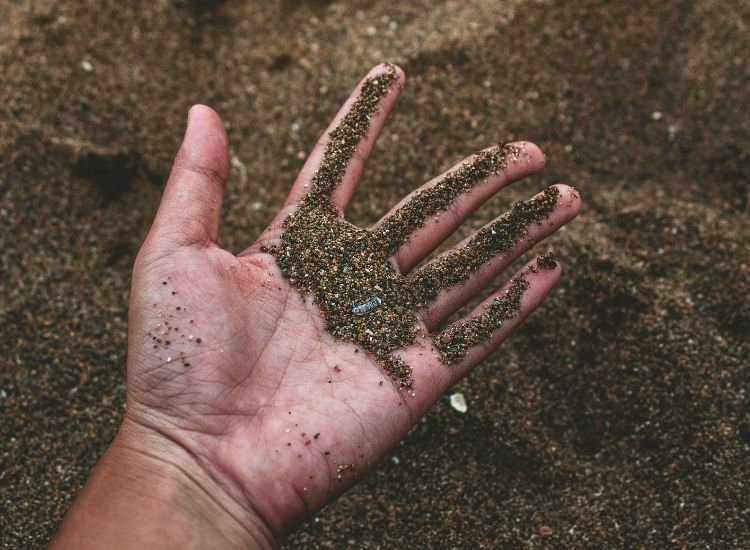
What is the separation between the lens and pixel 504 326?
2.00 meters

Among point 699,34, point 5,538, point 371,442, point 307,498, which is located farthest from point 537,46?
point 5,538

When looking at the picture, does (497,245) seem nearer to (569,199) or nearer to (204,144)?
(569,199)

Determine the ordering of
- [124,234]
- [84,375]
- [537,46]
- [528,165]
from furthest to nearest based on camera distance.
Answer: [537,46]
[124,234]
[84,375]
[528,165]

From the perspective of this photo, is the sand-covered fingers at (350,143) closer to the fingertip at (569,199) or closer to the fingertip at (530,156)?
the fingertip at (530,156)

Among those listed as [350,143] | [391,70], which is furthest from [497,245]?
[391,70]

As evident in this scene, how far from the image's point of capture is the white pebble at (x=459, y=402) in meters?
2.31

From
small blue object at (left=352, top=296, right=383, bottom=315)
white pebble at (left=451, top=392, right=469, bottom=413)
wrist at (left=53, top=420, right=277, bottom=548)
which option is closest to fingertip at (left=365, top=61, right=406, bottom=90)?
small blue object at (left=352, top=296, right=383, bottom=315)

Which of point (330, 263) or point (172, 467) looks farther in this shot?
point (330, 263)

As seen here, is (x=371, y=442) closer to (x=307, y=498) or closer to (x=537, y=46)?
(x=307, y=498)

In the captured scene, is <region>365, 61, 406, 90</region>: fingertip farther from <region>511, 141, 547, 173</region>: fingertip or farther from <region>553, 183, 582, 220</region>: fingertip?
<region>553, 183, 582, 220</region>: fingertip

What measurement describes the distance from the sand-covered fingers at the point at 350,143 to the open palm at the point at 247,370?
0.31 metres

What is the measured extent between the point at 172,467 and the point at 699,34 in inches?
119

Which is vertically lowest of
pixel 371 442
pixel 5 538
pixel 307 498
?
pixel 5 538

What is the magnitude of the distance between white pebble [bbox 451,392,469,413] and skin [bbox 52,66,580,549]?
1.29ft
